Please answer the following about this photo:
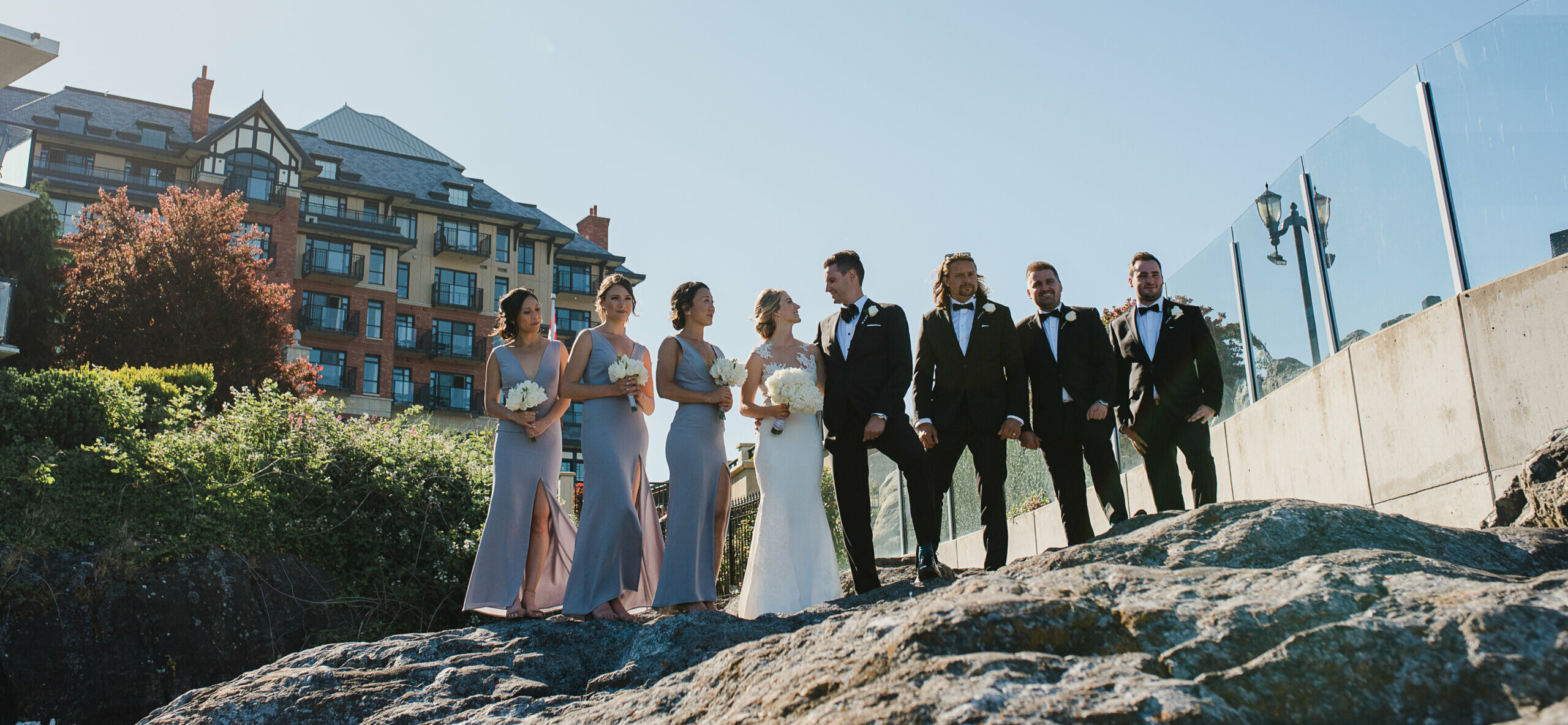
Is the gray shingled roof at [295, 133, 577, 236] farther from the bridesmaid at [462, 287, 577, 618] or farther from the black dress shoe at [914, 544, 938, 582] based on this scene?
the black dress shoe at [914, 544, 938, 582]

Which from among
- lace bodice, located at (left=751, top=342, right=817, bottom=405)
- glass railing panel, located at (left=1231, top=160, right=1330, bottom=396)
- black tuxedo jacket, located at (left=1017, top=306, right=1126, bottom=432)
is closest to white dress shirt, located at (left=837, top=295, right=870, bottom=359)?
lace bodice, located at (left=751, top=342, right=817, bottom=405)

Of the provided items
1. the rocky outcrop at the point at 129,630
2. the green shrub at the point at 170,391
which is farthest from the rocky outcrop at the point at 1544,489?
the green shrub at the point at 170,391

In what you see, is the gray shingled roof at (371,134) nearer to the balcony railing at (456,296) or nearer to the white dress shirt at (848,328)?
the balcony railing at (456,296)

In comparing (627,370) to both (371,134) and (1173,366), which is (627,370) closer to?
(1173,366)

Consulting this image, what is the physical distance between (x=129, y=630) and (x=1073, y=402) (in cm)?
704

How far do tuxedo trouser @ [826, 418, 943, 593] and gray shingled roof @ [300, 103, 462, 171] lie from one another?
52.0m

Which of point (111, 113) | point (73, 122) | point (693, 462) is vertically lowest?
point (693, 462)

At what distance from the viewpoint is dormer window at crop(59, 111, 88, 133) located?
42500mm

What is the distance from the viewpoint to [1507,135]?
5828mm

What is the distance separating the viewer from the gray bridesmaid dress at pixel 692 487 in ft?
21.3

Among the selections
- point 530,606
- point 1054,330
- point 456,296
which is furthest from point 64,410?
point 456,296

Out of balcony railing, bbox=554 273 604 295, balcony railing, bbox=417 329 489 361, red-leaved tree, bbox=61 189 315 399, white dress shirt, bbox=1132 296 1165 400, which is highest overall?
balcony railing, bbox=554 273 604 295

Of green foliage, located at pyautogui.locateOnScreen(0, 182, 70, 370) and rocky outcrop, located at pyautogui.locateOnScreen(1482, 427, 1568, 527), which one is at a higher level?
green foliage, located at pyautogui.locateOnScreen(0, 182, 70, 370)

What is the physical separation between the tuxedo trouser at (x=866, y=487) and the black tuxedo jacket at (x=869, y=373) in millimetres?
98
